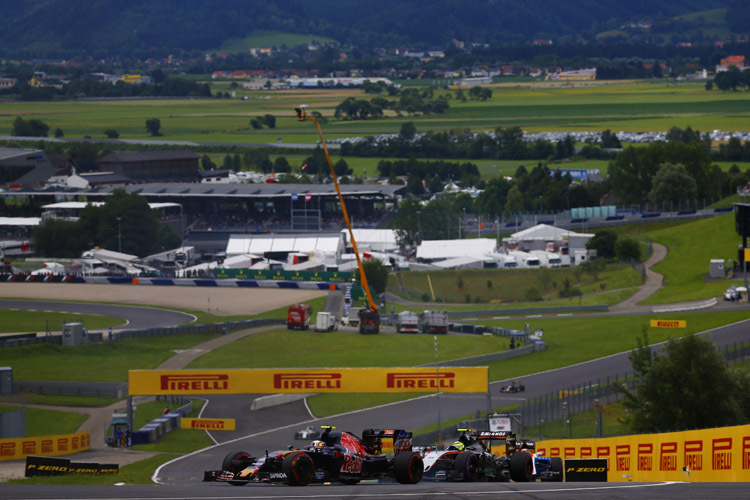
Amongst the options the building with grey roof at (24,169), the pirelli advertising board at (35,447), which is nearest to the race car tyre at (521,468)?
the pirelli advertising board at (35,447)

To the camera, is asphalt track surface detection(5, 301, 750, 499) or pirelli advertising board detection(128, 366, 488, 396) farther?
pirelli advertising board detection(128, 366, 488, 396)

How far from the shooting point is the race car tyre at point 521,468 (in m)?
27.2

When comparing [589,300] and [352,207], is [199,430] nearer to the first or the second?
[589,300]

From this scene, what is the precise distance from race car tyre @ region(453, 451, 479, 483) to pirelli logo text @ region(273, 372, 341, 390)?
1807 centimetres

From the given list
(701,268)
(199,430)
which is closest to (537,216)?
(701,268)

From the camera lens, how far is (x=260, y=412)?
176 ft

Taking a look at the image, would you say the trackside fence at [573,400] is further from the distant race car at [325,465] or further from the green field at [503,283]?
the green field at [503,283]

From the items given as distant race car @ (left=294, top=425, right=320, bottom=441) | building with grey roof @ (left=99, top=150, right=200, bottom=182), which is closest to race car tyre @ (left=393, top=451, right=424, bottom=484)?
distant race car @ (left=294, top=425, right=320, bottom=441)

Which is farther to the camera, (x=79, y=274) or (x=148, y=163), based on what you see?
(x=148, y=163)

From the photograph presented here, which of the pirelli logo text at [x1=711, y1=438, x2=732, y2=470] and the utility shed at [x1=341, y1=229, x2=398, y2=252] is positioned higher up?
the pirelli logo text at [x1=711, y1=438, x2=732, y2=470]

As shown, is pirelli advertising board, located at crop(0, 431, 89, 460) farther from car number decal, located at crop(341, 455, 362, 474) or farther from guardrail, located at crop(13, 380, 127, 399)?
car number decal, located at crop(341, 455, 362, 474)

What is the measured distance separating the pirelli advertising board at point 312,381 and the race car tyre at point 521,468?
55.5ft

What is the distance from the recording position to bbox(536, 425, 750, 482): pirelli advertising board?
28.4 meters

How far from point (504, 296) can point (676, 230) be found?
31.3m
